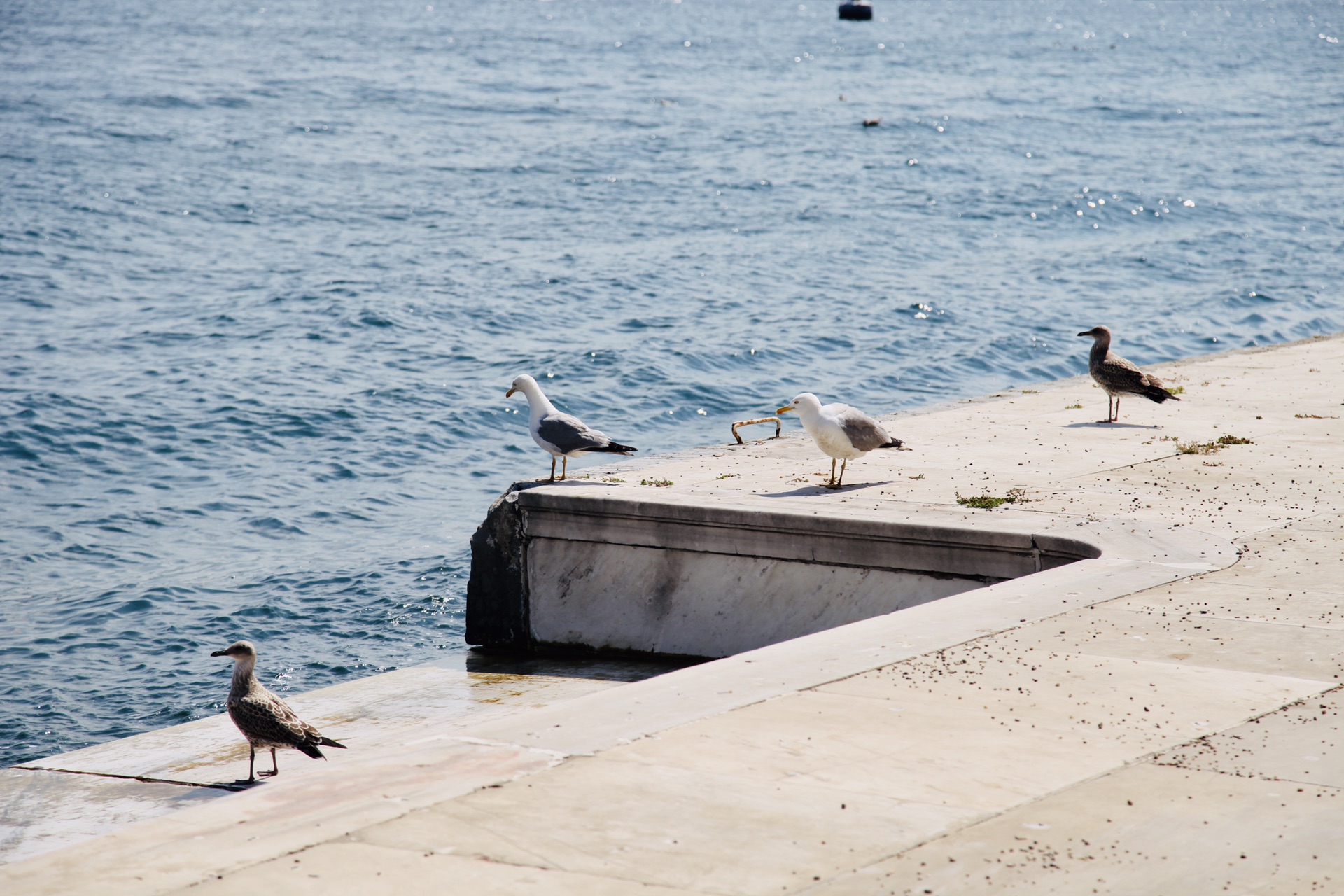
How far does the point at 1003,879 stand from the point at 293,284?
28087mm

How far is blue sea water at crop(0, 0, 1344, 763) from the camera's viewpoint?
1552cm

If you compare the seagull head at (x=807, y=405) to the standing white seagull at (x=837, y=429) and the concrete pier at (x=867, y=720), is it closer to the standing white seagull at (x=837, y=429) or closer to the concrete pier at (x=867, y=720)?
the standing white seagull at (x=837, y=429)

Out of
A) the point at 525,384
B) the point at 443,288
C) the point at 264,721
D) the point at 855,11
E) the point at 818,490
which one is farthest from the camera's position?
the point at 855,11

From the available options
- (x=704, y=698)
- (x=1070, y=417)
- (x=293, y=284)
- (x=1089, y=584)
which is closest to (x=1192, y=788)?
(x=704, y=698)

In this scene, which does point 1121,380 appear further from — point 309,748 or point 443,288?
point 443,288

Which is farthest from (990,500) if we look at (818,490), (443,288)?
(443,288)

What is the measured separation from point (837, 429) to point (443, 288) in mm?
20909

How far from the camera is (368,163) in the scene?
45.9m

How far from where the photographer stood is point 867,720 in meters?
6.45

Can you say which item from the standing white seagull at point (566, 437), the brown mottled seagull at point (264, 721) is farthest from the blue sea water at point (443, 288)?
the brown mottled seagull at point (264, 721)

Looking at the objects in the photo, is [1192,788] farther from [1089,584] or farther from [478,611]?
[478,611]

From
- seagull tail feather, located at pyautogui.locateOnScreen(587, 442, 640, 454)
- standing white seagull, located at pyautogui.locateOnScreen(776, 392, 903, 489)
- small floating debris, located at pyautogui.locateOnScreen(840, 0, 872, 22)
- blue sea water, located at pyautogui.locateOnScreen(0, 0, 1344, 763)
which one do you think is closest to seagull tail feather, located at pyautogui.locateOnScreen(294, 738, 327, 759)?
blue sea water, located at pyautogui.locateOnScreen(0, 0, 1344, 763)

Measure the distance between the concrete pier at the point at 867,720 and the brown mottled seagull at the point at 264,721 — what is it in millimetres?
462

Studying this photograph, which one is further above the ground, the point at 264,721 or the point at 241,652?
the point at 241,652
